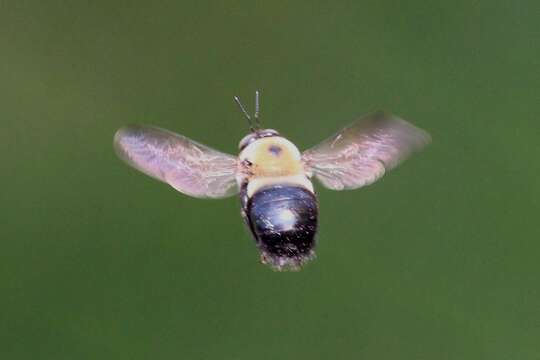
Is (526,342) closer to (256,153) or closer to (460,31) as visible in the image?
(460,31)

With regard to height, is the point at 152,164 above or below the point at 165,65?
below

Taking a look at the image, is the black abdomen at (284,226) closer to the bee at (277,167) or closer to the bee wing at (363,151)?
the bee at (277,167)

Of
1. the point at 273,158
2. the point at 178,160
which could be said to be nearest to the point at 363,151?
the point at 273,158

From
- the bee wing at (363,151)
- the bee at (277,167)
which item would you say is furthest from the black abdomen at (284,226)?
the bee wing at (363,151)

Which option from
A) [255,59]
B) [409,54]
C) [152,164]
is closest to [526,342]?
[409,54]

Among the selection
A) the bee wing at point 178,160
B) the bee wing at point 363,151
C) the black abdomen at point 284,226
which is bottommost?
the black abdomen at point 284,226

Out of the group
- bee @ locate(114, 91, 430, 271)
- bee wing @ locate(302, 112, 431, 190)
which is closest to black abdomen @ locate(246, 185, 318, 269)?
bee @ locate(114, 91, 430, 271)
